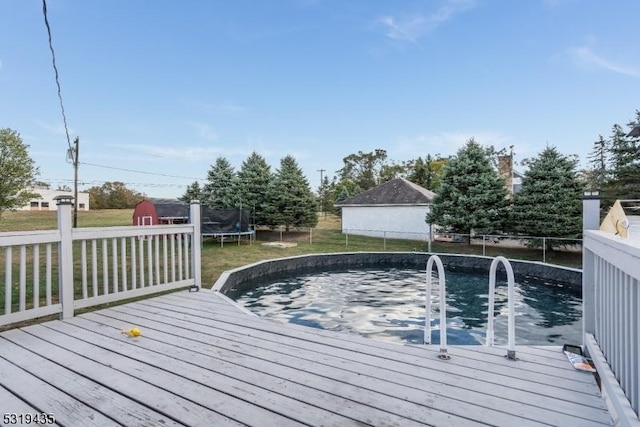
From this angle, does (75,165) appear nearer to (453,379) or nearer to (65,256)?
(65,256)

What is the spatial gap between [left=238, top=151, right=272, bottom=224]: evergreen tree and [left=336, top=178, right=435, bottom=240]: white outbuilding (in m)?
5.06

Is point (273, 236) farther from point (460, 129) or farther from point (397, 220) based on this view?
point (460, 129)

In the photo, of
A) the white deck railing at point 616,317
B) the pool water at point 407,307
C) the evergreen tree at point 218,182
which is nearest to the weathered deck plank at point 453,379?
the white deck railing at point 616,317

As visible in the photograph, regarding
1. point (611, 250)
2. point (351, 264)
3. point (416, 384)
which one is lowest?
point (351, 264)

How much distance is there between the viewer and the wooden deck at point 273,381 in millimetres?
1623

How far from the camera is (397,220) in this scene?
1866cm

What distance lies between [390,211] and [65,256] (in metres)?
17.0

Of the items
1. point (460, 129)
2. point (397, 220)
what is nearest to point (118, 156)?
point (397, 220)

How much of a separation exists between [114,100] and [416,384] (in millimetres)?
17115

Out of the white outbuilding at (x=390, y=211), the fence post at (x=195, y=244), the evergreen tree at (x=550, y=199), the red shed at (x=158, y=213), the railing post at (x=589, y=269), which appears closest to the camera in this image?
the railing post at (x=589, y=269)

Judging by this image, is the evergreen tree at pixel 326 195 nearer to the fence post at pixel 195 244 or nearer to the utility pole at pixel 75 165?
the utility pole at pixel 75 165

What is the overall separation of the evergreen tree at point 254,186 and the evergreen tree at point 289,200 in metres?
0.57

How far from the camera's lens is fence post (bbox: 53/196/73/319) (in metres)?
3.04

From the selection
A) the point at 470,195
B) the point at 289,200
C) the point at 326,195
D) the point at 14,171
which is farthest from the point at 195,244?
the point at 326,195
